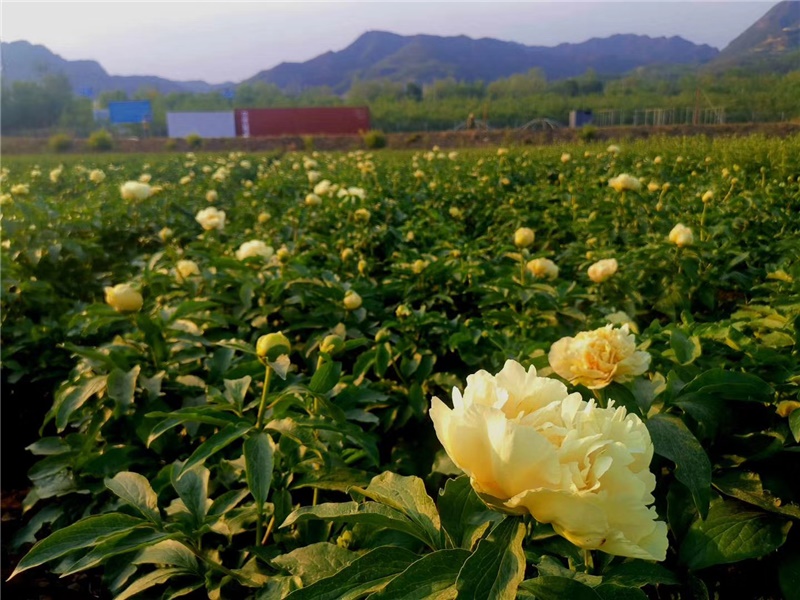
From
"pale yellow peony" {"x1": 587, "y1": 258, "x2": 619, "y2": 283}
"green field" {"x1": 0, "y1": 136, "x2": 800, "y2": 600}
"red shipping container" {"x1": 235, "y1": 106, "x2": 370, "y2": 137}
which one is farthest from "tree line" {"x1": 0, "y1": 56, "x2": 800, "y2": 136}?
"red shipping container" {"x1": 235, "y1": 106, "x2": 370, "y2": 137}

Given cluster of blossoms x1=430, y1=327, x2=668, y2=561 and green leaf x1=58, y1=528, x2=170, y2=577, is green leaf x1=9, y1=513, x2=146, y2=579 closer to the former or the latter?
green leaf x1=58, y1=528, x2=170, y2=577

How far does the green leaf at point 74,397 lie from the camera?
1429 millimetres

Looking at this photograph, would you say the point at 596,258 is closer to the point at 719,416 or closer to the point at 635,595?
the point at 719,416

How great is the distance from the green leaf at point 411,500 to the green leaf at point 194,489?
1.52 ft

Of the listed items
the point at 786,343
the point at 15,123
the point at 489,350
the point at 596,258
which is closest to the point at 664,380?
the point at 786,343

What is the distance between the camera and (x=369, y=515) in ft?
2.03

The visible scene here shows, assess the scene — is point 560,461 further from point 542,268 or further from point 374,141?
point 374,141

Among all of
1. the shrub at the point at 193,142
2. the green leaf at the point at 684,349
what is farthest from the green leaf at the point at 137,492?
the shrub at the point at 193,142

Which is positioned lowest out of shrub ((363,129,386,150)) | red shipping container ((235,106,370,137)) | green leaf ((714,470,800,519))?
green leaf ((714,470,800,519))

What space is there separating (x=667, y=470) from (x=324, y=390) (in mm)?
625

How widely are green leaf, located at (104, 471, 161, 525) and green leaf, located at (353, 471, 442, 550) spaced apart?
459mm

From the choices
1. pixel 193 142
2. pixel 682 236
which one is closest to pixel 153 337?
pixel 682 236

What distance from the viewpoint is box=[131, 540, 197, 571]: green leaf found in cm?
98

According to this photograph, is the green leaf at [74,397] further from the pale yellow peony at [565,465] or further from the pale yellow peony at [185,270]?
the pale yellow peony at [565,465]
